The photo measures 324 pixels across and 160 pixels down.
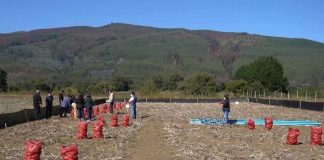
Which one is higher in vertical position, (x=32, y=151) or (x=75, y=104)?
(x=75, y=104)

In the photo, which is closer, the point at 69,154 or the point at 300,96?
the point at 69,154

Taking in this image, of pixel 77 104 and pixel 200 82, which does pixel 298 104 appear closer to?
pixel 77 104

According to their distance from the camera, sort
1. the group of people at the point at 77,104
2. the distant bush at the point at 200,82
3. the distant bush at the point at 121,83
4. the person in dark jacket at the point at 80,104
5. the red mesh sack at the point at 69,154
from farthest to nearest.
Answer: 1. the distant bush at the point at 121,83
2. the distant bush at the point at 200,82
3. the group of people at the point at 77,104
4. the person in dark jacket at the point at 80,104
5. the red mesh sack at the point at 69,154

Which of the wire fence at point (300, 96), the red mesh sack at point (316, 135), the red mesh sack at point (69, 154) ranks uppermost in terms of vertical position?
the red mesh sack at point (69, 154)

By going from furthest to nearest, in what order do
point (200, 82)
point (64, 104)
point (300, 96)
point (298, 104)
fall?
point (200, 82), point (300, 96), point (298, 104), point (64, 104)

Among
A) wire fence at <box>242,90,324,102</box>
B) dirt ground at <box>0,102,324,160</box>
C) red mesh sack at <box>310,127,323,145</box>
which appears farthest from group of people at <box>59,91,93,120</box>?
wire fence at <box>242,90,324,102</box>

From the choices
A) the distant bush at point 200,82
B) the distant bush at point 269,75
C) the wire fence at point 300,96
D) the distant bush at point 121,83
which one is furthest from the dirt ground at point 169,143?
the distant bush at point 121,83

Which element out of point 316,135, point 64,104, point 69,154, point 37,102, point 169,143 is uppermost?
point 37,102

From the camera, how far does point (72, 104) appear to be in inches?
1436

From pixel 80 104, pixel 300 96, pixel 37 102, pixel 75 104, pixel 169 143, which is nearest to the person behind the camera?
pixel 169 143

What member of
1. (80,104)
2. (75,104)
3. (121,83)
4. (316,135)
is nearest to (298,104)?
(75,104)

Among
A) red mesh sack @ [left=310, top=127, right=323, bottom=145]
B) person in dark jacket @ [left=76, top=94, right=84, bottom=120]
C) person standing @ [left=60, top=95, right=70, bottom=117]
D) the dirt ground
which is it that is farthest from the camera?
person standing @ [left=60, top=95, right=70, bottom=117]

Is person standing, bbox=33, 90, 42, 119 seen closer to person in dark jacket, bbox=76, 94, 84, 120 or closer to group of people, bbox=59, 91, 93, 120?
group of people, bbox=59, 91, 93, 120

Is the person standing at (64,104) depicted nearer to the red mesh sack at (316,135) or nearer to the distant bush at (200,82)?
the red mesh sack at (316,135)
